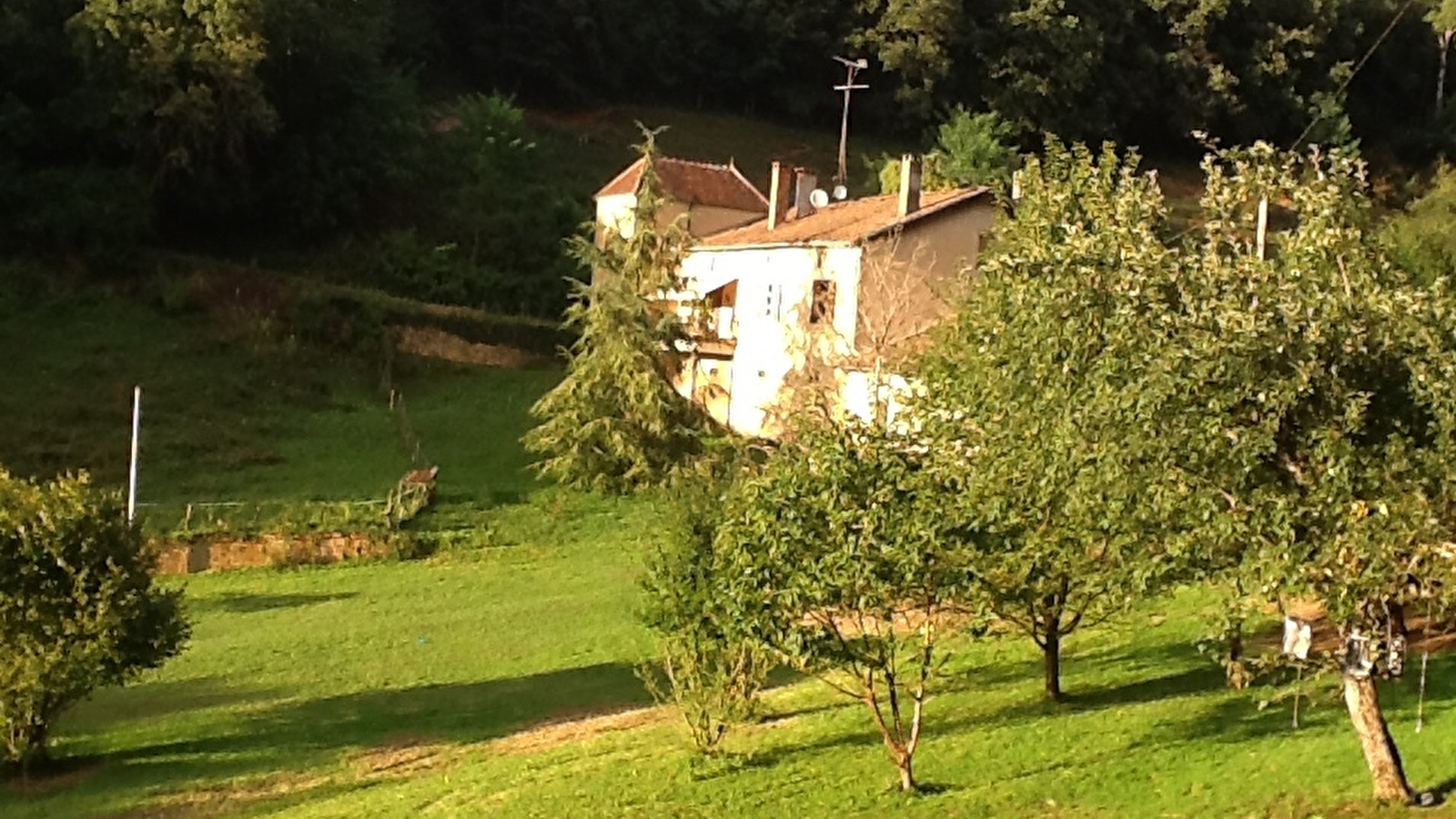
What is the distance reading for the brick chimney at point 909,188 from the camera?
37.3 m

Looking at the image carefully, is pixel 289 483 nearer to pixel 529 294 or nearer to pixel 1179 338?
pixel 529 294

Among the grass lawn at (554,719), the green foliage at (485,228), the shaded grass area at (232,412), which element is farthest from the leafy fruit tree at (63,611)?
the green foliage at (485,228)

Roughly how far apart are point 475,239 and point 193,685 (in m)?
35.6

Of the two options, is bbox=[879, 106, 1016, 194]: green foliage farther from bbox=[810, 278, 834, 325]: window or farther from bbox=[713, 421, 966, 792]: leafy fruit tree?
bbox=[713, 421, 966, 792]: leafy fruit tree

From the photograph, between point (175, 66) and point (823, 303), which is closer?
point (823, 303)

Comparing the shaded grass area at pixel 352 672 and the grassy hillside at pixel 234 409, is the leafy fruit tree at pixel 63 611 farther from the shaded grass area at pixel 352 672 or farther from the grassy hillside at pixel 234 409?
the grassy hillside at pixel 234 409

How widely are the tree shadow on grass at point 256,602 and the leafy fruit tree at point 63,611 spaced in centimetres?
725

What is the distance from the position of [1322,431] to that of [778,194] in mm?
34296

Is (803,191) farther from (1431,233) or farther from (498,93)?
(498,93)

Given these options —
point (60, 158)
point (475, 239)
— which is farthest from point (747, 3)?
point (60, 158)

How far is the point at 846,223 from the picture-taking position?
39.4 meters

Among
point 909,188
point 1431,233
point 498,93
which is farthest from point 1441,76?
point 909,188

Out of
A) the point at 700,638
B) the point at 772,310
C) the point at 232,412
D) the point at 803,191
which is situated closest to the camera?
the point at 700,638

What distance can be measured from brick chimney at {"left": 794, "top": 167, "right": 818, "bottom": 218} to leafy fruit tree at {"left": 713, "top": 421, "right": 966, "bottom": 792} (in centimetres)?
3081
